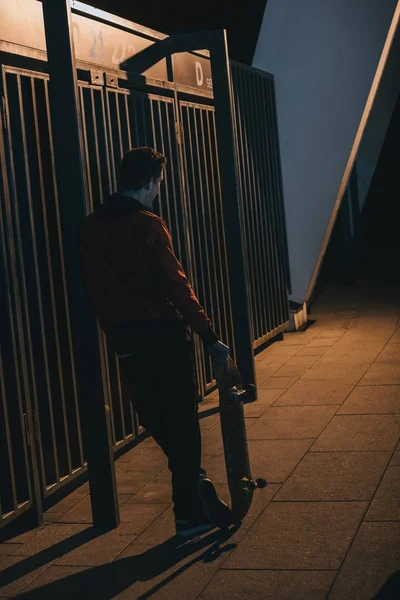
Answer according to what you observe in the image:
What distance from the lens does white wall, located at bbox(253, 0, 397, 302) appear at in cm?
1042

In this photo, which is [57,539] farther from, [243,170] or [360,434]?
[243,170]

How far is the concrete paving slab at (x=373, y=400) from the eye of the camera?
678 centimetres

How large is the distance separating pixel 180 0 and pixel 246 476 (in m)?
8.22

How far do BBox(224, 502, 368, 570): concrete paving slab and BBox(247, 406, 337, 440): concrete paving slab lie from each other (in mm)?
1382

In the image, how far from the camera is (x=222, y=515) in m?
4.64

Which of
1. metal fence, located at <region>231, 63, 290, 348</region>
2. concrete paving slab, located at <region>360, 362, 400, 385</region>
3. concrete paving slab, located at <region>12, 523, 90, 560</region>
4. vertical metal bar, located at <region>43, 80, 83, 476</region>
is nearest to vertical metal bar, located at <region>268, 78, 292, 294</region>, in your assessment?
metal fence, located at <region>231, 63, 290, 348</region>

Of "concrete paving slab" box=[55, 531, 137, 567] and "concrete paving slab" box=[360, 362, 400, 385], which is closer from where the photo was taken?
"concrete paving slab" box=[55, 531, 137, 567]

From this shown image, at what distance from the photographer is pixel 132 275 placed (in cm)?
450

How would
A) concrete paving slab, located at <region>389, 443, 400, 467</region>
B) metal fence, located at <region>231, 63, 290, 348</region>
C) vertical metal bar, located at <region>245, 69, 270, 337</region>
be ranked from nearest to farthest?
concrete paving slab, located at <region>389, 443, 400, 467</region> → metal fence, located at <region>231, 63, 290, 348</region> → vertical metal bar, located at <region>245, 69, 270, 337</region>

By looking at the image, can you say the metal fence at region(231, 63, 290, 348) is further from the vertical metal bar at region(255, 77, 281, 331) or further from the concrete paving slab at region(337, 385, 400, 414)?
the concrete paving slab at region(337, 385, 400, 414)

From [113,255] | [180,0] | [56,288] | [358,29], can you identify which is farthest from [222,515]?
[180,0]

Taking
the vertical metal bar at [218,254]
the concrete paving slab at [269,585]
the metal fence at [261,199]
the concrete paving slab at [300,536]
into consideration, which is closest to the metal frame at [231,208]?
the vertical metal bar at [218,254]

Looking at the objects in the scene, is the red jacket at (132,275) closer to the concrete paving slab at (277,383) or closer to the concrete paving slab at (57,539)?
the concrete paving slab at (57,539)

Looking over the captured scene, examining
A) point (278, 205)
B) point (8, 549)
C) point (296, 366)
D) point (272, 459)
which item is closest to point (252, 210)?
point (278, 205)
